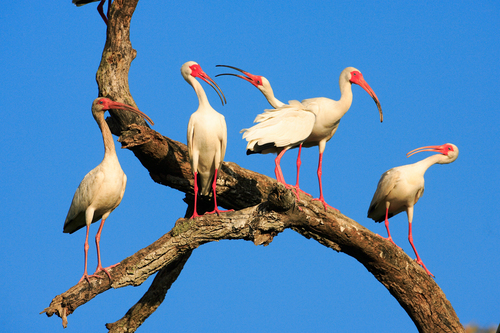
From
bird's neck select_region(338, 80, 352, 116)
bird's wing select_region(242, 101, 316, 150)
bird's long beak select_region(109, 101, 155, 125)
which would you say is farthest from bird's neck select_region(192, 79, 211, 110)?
bird's neck select_region(338, 80, 352, 116)

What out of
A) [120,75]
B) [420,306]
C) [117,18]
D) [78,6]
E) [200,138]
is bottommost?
[420,306]

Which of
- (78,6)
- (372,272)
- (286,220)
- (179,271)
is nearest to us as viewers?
(286,220)

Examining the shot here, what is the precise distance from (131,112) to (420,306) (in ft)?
16.9

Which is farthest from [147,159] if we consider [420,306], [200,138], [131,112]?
[420,306]

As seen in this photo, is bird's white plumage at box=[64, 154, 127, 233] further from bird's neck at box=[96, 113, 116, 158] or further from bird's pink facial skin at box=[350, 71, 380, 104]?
bird's pink facial skin at box=[350, 71, 380, 104]

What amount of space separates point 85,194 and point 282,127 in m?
2.93

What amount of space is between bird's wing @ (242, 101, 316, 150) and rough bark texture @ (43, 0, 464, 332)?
1011 mm

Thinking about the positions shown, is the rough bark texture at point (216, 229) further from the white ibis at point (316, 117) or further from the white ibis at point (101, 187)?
the white ibis at point (316, 117)

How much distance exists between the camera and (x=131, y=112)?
7.22 meters

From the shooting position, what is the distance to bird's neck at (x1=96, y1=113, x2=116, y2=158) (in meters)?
6.80

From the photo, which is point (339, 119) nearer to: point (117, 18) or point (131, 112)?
point (131, 112)

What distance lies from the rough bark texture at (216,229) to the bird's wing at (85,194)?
24.7 inches

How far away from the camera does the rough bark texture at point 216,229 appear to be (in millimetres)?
5699

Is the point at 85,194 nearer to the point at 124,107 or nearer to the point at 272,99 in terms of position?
the point at 124,107
